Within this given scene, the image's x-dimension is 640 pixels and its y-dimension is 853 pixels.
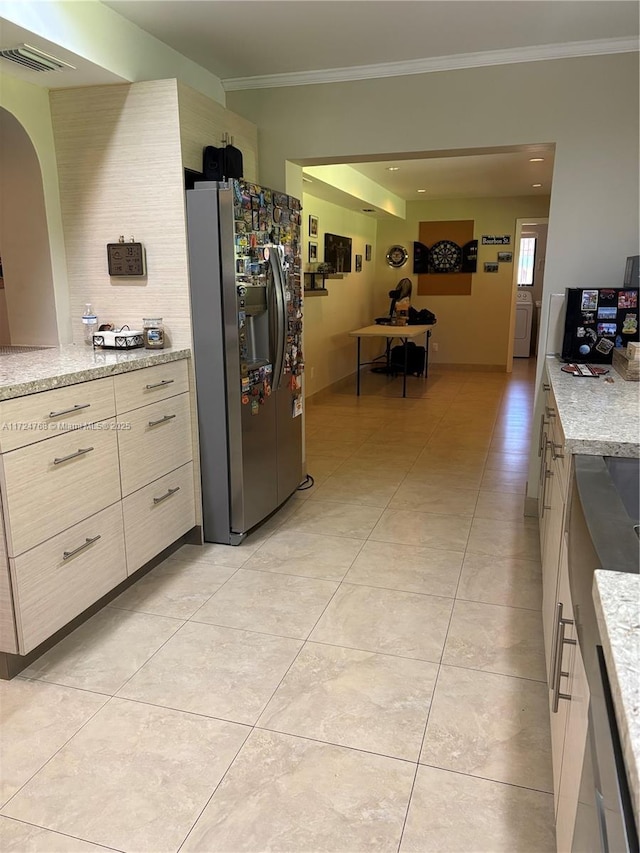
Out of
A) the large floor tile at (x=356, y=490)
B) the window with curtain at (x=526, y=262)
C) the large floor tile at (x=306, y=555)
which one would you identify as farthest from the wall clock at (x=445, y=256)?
the large floor tile at (x=306, y=555)

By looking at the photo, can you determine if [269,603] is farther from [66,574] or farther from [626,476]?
[626,476]

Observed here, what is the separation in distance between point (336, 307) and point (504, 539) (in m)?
4.96

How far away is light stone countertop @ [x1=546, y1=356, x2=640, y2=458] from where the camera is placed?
5.27 ft

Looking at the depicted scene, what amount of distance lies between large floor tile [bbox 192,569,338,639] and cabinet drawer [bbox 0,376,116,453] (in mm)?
909

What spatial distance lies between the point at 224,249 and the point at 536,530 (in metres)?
2.18

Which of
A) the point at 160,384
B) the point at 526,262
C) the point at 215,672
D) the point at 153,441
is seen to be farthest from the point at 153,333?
the point at 526,262

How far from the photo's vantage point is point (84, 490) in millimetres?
2254

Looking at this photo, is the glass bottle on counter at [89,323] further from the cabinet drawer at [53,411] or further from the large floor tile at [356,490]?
the large floor tile at [356,490]

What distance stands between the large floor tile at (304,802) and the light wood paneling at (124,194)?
1.90 m

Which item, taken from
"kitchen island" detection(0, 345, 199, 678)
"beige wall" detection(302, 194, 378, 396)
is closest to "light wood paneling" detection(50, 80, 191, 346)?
"kitchen island" detection(0, 345, 199, 678)

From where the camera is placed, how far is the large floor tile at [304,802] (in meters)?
1.46

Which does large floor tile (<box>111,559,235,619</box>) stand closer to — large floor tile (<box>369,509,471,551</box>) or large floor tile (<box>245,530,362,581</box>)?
large floor tile (<box>245,530,362,581</box>)

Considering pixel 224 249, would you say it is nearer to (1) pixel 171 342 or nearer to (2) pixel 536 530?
(1) pixel 171 342

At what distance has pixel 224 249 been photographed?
9.08ft
